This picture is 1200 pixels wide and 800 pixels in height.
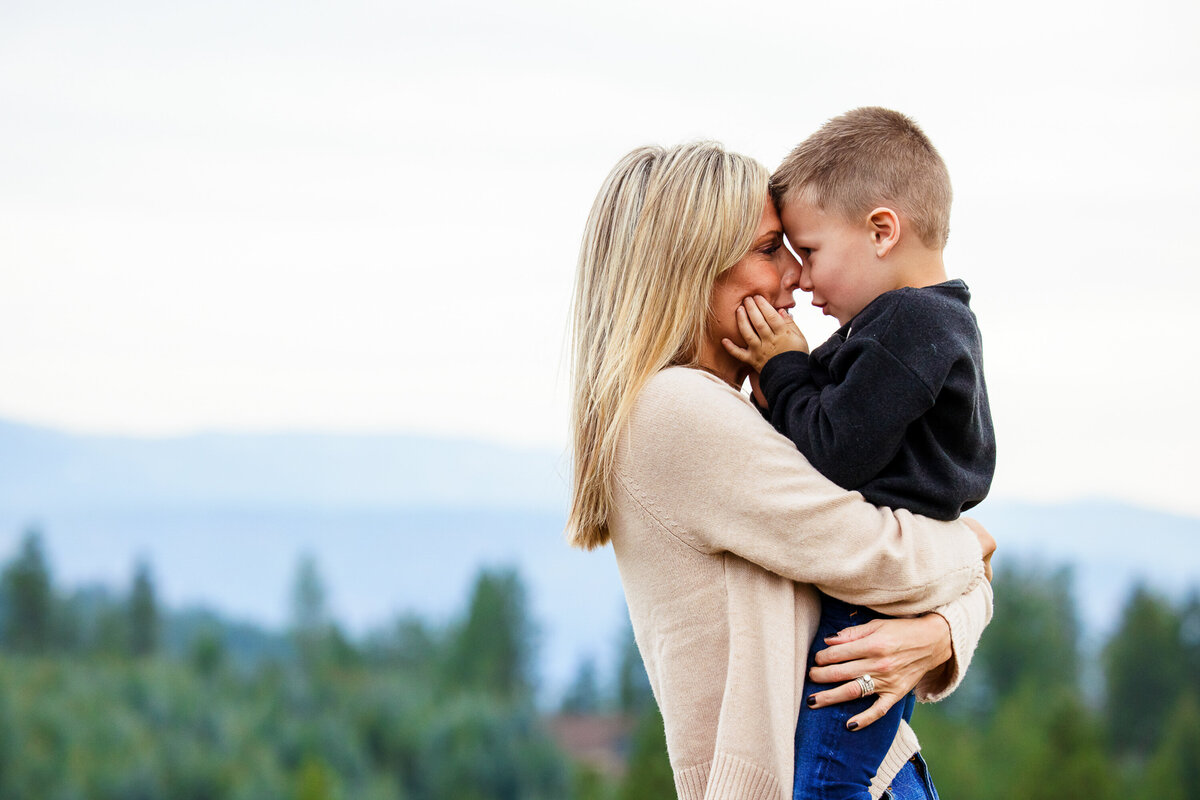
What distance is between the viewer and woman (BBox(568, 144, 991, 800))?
2043mm

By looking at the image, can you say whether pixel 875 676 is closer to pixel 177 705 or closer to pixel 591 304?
pixel 591 304

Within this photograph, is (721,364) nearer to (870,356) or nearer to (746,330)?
(746,330)

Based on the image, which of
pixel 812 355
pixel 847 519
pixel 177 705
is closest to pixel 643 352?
pixel 812 355

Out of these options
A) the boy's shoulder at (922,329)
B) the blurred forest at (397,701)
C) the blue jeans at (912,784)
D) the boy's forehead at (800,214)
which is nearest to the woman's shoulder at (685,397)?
the boy's shoulder at (922,329)

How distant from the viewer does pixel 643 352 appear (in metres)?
2.22

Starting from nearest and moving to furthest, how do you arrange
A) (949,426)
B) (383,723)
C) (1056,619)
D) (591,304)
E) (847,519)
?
(847,519), (949,426), (591,304), (1056,619), (383,723)

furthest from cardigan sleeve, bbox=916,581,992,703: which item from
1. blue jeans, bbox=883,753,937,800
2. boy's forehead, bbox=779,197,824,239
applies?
boy's forehead, bbox=779,197,824,239

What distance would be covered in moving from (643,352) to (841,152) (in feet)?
1.94

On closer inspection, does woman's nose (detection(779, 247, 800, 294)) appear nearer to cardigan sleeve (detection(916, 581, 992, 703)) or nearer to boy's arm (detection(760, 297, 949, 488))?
boy's arm (detection(760, 297, 949, 488))

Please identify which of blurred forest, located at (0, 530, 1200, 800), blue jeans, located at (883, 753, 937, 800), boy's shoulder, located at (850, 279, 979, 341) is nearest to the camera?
boy's shoulder, located at (850, 279, 979, 341)

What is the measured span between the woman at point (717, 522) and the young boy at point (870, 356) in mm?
50

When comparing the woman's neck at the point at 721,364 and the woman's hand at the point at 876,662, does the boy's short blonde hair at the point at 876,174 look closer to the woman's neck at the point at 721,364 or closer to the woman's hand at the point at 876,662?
the woman's neck at the point at 721,364

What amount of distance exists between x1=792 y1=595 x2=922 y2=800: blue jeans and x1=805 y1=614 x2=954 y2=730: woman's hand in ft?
0.06

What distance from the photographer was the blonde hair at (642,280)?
2.22 m
